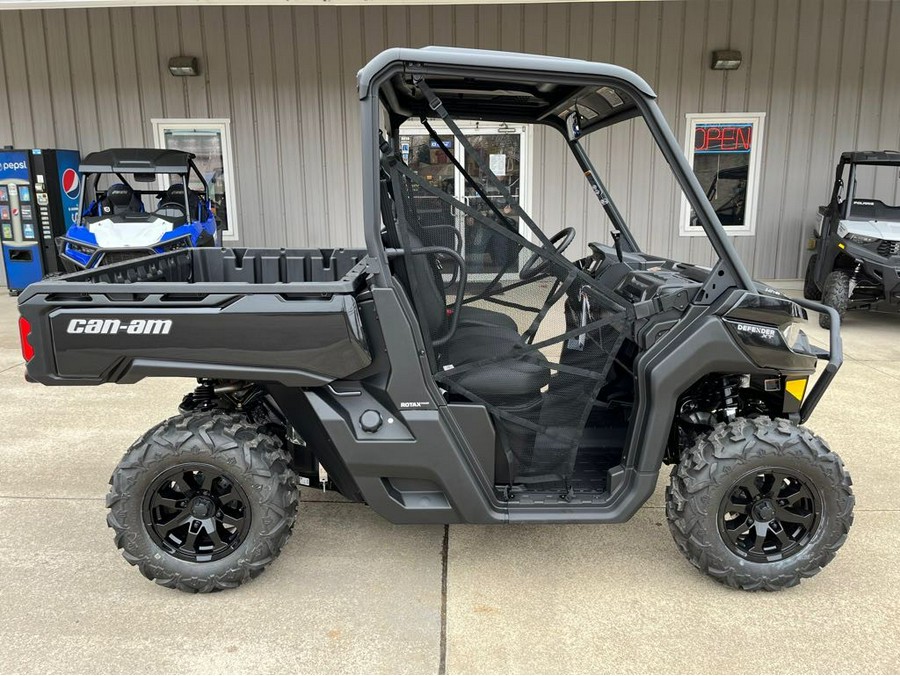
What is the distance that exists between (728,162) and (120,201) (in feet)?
27.5

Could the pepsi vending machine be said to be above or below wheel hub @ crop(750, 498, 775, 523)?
above

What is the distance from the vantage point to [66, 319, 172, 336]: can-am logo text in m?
2.30

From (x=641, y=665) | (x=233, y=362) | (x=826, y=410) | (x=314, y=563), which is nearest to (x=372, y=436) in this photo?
(x=233, y=362)

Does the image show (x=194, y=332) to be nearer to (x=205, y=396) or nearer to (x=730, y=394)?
(x=205, y=396)

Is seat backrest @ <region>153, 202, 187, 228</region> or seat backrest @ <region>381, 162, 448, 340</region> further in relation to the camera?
seat backrest @ <region>153, 202, 187, 228</region>

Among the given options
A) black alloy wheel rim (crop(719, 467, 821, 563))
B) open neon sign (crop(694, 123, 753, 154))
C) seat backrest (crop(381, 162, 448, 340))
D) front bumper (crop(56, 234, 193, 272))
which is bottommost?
black alloy wheel rim (crop(719, 467, 821, 563))

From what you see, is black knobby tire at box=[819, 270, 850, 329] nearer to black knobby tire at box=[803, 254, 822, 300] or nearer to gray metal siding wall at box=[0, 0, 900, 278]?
black knobby tire at box=[803, 254, 822, 300]

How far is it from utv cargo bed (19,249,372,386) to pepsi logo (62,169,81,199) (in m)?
8.45

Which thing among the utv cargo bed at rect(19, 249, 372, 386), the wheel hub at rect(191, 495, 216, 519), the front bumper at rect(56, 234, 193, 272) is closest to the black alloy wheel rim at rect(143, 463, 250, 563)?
the wheel hub at rect(191, 495, 216, 519)

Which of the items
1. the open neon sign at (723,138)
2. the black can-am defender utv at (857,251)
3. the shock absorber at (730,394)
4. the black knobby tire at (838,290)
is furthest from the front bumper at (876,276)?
the shock absorber at (730,394)

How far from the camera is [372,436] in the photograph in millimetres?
2418

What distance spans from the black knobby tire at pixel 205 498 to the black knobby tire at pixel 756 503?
5.05 feet

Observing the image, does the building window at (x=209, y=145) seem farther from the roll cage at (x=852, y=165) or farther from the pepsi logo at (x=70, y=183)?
the roll cage at (x=852, y=165)

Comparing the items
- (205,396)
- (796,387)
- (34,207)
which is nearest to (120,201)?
(34,207)
